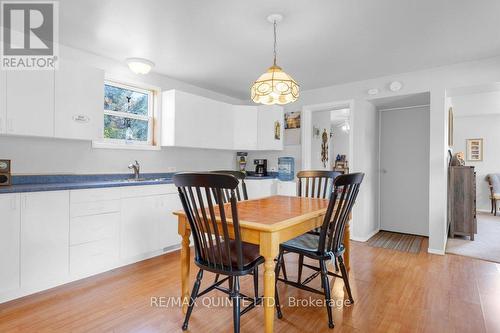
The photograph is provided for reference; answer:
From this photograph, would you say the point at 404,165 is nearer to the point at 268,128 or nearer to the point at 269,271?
the point at 268,128

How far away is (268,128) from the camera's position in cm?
449

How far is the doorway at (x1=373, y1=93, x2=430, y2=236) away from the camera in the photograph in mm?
4219

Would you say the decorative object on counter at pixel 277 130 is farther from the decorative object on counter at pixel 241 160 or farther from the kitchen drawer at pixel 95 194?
the kitchen drawer at pixel 95 194

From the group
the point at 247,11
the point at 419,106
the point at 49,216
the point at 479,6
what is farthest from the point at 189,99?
the point at 419,106

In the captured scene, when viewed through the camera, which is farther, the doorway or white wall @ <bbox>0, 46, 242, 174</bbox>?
the doorway

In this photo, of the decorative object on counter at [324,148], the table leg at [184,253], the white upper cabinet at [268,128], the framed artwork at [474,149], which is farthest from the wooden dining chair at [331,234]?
the framed artwork at [474,149]

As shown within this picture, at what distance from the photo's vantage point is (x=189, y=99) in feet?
12.4

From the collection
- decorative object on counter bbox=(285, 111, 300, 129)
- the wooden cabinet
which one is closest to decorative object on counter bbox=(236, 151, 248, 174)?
decorative object on counter bbox=(285, 111, 300, 129)

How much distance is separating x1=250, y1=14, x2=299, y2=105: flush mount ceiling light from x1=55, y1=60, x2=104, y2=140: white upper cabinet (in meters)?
1.79

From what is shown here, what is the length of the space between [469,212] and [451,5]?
10.3ft

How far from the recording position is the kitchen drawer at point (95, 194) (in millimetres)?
2469

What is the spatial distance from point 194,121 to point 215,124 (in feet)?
1.36

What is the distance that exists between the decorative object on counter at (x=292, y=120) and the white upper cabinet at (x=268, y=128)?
20 cm

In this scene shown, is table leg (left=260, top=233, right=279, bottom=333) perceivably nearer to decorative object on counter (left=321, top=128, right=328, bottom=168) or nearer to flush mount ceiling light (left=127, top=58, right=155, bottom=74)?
flush mount ceiling light (left=127, top=58, right=155, bottom=74)
